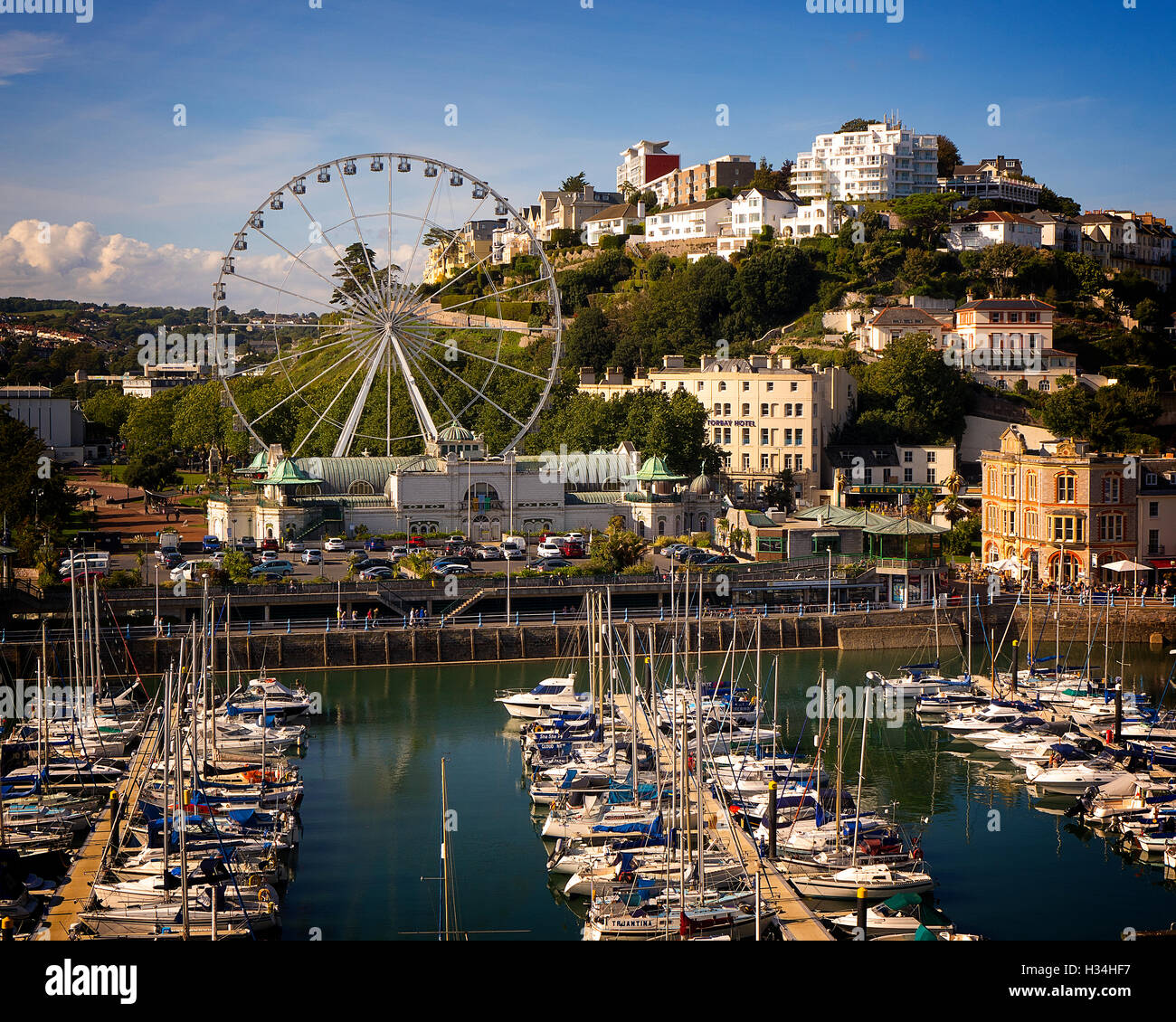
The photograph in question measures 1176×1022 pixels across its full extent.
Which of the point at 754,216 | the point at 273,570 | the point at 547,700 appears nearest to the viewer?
the point at 547,700

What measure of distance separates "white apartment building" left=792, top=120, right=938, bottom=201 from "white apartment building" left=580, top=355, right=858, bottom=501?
39.4m

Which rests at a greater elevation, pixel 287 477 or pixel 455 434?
pixel 455 434

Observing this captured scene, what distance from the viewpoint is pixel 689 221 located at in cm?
12544

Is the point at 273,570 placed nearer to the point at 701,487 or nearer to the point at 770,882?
the point at 701,487

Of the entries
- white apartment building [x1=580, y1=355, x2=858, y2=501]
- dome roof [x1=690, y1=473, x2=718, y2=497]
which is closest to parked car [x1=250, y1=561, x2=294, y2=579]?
dome roof [x1=690, y1=473, x2=718, y2=497]

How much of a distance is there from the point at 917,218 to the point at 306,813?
90476 millimetres

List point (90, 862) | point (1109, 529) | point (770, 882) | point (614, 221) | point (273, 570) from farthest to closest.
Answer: point (614, 221), point (1109, 529), point (273, 570), point (90, 862), point (770, 882)

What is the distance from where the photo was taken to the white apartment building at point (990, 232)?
112062 mm

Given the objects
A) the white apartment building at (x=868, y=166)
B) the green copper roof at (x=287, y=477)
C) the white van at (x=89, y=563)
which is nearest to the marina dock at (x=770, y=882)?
the white van at (x=89, y=563)

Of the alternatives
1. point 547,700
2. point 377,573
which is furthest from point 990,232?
point 547,700

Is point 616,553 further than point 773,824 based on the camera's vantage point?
Yes
